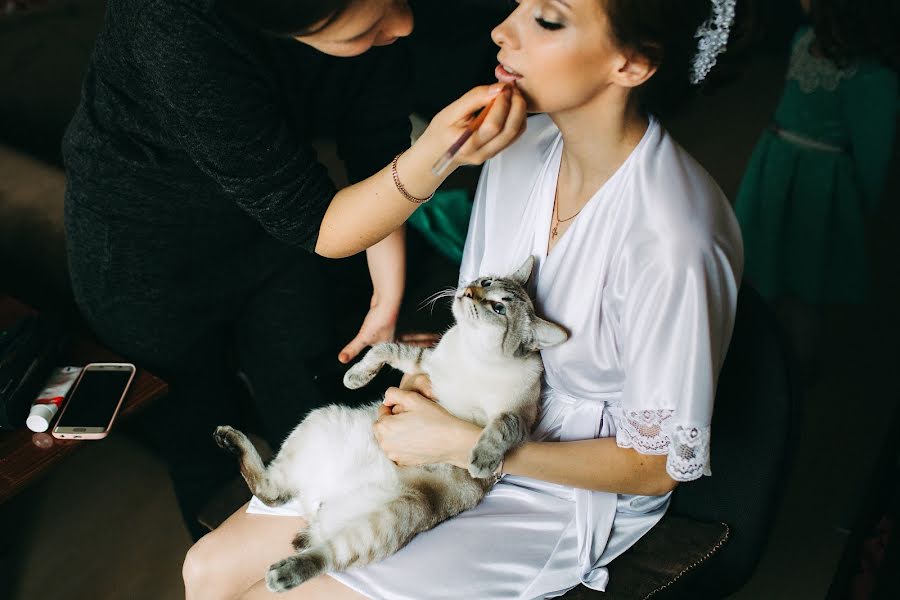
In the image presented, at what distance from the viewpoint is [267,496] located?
1347mm

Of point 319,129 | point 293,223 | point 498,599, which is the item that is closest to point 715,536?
point 498,599

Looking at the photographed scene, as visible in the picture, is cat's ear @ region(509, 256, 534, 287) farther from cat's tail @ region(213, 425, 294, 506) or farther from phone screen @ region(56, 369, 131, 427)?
phone screen @ region(56, 369, 131, 427)

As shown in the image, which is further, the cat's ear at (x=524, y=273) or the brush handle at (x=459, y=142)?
the cat's ear at (x=524, y=273)

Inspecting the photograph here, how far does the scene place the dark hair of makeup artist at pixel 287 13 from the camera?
3.23ft

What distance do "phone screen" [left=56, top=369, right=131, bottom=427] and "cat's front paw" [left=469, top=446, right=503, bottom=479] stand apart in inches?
25.7

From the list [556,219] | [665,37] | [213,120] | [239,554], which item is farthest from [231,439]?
[665,37]

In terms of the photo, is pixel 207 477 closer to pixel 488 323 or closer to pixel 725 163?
pixel 488 323

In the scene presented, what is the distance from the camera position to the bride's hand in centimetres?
126

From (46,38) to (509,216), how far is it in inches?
66.5

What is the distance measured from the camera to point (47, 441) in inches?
51.9

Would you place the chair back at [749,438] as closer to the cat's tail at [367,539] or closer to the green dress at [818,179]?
the cat's tail at [367,539]

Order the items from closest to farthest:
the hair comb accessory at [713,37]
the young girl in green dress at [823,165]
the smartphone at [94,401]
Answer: the hair comb accessory at [713,37]
the smartphone at [94,401]
the young girl in green dress at [823,165]

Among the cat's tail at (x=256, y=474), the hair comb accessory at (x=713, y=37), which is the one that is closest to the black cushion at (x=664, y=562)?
the cat's tail at (x=256, y=474)

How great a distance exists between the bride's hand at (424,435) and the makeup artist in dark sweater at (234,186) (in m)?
0.30
